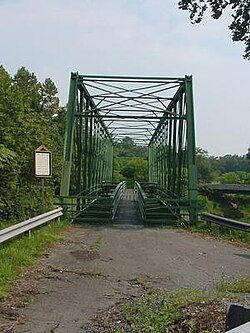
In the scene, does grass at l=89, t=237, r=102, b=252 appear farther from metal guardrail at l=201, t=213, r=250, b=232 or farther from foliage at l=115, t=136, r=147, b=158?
foliage at l=115, t=136, r=147, b=158

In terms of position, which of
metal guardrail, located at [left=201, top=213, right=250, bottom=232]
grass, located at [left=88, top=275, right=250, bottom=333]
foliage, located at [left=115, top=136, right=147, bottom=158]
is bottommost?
grass, located at [left=88, top=275, right=250, bottom=333]

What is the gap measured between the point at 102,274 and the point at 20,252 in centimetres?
189

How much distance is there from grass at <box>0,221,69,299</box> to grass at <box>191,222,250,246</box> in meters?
4.41

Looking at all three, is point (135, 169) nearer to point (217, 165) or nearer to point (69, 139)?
point (69, 139)

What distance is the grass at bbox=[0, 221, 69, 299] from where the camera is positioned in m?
7.94

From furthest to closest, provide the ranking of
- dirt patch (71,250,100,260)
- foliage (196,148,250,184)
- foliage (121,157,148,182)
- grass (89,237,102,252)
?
foliage (196,148,250,184) < foliage (121,157,148,182) < grass (89,237,102,252) < dirt patch (71,250,100,260)

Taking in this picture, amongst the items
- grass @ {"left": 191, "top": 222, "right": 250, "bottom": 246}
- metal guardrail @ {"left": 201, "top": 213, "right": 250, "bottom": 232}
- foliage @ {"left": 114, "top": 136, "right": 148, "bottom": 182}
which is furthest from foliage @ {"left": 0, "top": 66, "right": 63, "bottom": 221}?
foliage @ {"left": 114, "top": 136, "right": 148, "bottom": 182}

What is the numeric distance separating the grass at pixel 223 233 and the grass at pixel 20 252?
14.5 ft

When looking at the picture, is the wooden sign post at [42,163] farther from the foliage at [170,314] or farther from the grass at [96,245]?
the foliage at [170,314]

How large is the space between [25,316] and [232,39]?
34.7ft

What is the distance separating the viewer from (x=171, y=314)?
5.74m

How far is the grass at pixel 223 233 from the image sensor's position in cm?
1409

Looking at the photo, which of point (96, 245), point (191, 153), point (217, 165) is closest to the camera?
point (96, 245)

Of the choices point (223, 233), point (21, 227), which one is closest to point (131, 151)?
point (223, 233)
